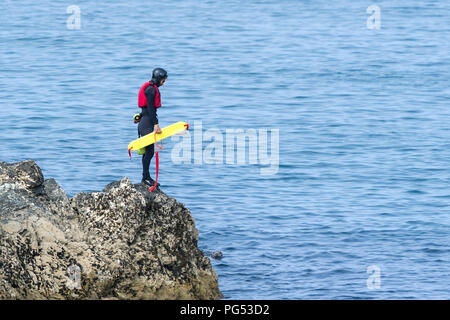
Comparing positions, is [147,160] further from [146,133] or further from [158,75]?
[158,75]

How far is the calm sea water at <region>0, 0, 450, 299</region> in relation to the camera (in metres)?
25.2

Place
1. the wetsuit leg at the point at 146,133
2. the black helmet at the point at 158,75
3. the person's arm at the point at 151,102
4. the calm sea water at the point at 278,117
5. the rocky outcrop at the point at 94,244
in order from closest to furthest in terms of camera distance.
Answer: the rocky outcrop at the point at 94,244
the black helmet at the point at 158,75
the person's arm at the point at 151,102
the wetsuit leg at the point at 146,133
the calm sea water at the point at 278,117

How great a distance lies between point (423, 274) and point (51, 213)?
1020cm

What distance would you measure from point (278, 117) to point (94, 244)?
107ft

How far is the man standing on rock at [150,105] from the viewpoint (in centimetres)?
1856

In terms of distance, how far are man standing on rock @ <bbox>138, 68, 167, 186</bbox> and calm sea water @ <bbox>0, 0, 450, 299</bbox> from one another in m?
4.02

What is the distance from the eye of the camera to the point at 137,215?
58.9 feet

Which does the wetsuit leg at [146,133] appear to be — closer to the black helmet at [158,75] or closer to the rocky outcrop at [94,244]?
the rocky outcrop at [94,244]

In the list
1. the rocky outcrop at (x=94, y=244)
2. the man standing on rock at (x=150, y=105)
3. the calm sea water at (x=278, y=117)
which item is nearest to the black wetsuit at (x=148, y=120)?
the man standing on rock at (x=150, y=105)

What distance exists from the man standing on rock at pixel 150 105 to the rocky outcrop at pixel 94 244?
33.7 inches

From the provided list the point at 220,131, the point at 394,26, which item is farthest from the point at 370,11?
the point at 220,131

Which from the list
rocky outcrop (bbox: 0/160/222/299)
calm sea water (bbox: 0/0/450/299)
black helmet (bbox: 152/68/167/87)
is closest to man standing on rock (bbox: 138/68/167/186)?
black helmet (bbox: 152/68/167/87)

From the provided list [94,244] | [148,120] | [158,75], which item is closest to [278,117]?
[148,120]
